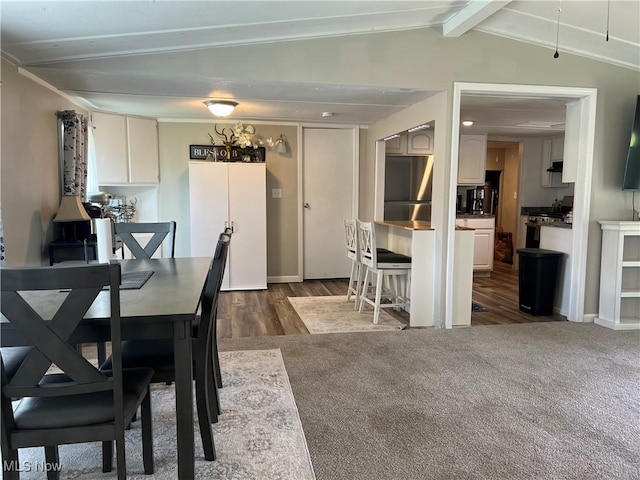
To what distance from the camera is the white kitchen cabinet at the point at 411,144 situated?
5875 mm

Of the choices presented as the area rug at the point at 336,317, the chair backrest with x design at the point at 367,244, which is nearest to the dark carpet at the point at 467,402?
the area rug at the point at 336,317

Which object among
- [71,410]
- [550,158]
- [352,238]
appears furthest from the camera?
[550,158]

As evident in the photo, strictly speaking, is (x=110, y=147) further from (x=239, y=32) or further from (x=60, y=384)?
(x=60, y=384)

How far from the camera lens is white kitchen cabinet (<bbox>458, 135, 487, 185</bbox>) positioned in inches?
255

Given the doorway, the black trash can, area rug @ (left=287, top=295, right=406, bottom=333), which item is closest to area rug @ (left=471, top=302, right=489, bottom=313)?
the black trash can

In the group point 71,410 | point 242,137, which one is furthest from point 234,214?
point 71,410

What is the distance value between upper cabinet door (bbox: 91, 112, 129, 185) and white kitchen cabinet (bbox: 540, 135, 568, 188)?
629 centimetres

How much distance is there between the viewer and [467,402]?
2.49m

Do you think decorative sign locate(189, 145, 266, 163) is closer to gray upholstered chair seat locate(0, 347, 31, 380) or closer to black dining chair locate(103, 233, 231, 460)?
black dining chair locate(103, 233, 231, 460)

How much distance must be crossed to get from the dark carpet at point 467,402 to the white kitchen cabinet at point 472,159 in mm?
3231

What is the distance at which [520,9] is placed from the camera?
3.29 meters

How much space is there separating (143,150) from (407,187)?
136 inches

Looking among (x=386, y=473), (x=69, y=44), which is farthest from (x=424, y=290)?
(x=69, y=44)

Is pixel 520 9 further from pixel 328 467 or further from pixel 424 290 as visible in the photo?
pixel 328 467
